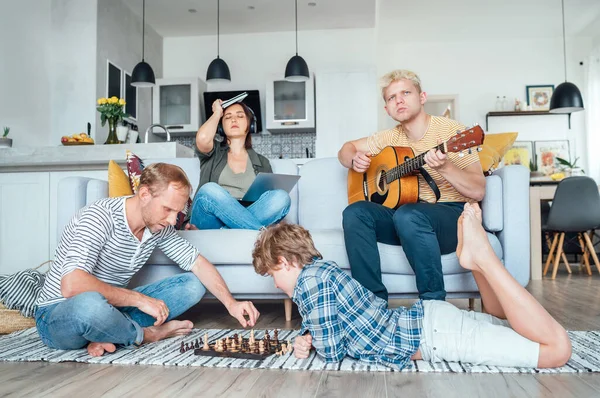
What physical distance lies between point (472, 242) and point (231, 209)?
116 cm

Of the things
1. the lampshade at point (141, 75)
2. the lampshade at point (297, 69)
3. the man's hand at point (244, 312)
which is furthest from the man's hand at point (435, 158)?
the lampshade at point (141, 75)

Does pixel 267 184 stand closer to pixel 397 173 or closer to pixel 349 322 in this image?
pixel 397 173

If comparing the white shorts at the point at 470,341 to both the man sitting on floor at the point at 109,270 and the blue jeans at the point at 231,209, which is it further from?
the blue jeans at the point at 231,209

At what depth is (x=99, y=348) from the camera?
173 centimetres

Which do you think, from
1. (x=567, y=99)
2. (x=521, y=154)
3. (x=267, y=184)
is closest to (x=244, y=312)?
(x=267, y=184)

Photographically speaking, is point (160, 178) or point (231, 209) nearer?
point (160, 178)

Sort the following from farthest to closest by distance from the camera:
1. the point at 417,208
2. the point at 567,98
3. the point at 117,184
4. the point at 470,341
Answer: the point at 567,98 → the point at 117,184 → the point at 417,208 → the point at 470,341

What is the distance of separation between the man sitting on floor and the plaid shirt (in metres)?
0.29

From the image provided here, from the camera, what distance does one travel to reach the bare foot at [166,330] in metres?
1.89

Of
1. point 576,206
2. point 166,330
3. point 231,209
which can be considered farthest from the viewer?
point 576,206

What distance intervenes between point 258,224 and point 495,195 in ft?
3.42

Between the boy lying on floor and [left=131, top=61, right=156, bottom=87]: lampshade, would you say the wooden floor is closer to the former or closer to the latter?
the boy lying on floor

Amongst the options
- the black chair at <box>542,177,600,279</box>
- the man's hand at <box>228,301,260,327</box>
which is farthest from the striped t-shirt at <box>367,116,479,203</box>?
the black chair at <box>542,177,600,279</box>

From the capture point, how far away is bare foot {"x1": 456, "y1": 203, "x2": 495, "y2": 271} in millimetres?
1546
